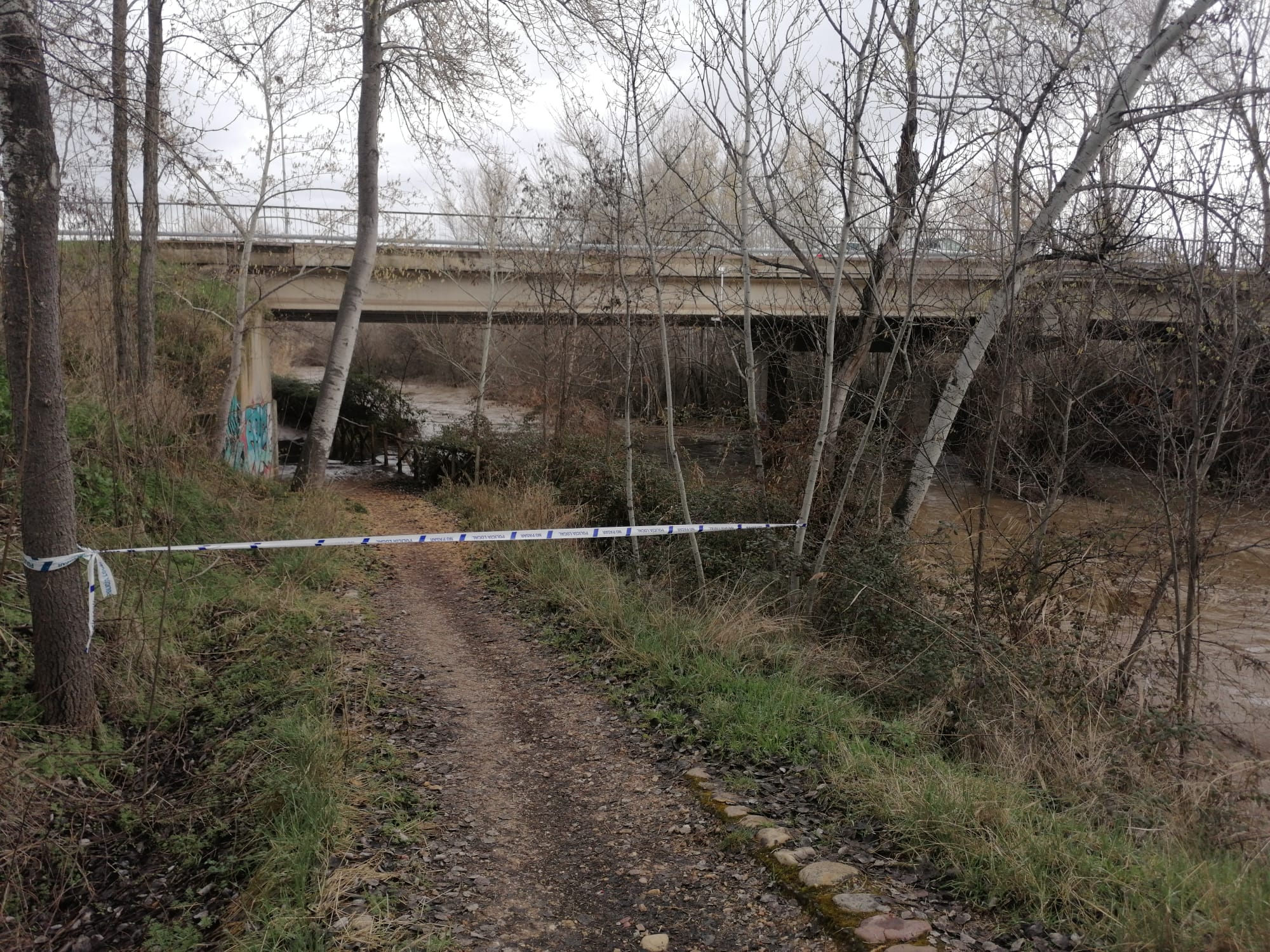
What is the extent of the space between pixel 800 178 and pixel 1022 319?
2543 millimetres

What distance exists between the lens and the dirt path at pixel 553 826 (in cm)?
378

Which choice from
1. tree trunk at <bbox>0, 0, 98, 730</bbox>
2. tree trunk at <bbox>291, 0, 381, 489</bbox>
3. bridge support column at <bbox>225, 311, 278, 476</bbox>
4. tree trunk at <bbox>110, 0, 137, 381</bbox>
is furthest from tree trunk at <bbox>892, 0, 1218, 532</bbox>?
bridge support column at <bbox>225, 311, 278, 476</bbox>

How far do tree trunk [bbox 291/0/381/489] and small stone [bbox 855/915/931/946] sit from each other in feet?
37.7

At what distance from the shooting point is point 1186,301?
7.03m

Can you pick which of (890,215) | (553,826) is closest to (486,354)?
(890,215)

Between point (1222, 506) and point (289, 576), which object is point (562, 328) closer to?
point (289, 576)

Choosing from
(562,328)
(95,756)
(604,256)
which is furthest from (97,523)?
(562,328)

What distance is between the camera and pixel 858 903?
12.3ft

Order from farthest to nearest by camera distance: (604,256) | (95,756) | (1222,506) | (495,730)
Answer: (604,256) < (1222,506) < (495,730) < (95,756)

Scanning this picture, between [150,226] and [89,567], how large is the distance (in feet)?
28.3

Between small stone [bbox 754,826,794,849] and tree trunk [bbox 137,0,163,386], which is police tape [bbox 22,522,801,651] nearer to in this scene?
small stone [bbox 754,826,794,849]

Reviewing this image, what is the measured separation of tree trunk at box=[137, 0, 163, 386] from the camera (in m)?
10.9

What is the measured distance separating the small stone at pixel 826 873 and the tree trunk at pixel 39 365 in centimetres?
424

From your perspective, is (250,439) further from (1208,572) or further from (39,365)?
(1208,572)
